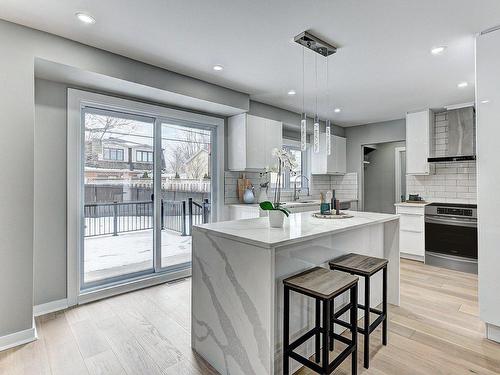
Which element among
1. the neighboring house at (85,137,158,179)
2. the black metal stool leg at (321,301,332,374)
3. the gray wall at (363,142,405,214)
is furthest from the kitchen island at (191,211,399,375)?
the gray wall at (363,142,405,214)

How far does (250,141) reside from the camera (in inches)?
162

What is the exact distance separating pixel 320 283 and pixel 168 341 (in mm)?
1381

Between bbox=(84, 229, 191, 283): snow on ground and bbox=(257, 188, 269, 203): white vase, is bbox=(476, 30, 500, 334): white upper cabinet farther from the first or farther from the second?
bbox=(84, 229, 191, 283): snow on ground

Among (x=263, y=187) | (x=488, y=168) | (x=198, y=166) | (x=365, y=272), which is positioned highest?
(x=198, y=166)

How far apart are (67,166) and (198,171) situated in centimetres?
168

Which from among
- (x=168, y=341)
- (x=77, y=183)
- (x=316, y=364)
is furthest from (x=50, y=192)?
(x=316, y=364)

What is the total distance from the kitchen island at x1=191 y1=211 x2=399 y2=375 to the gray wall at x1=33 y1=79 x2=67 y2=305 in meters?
1.64

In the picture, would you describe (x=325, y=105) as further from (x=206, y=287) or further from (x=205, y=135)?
(x=206, y=287)

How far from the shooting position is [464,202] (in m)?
4.68

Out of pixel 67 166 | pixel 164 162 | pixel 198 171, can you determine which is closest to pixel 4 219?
pixel 67 166

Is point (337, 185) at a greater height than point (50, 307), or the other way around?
point (337, 185)

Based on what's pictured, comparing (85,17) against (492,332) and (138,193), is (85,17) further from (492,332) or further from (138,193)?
(492,332)

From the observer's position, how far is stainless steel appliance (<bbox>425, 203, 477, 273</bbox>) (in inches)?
155

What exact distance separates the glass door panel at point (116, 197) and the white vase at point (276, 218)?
2060 millimetres
